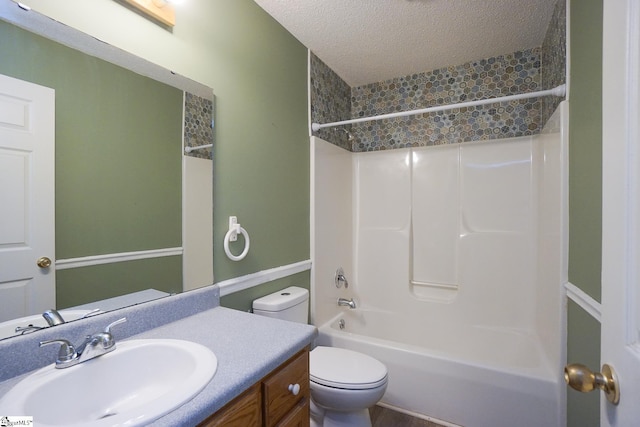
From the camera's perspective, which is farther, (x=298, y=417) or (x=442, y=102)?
(x=442, y=102)

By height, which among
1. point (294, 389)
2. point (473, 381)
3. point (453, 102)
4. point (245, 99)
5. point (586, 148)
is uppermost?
point (453, 102)

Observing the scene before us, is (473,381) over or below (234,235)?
below

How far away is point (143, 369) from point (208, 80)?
Answer: 1.23 m

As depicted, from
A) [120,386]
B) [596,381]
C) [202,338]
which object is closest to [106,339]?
[120,386]

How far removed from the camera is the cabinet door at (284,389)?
0.85 m

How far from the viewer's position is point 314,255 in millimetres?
2164

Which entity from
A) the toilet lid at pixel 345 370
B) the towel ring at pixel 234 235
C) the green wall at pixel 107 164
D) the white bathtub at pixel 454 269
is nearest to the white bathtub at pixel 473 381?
the white bathtub at pixel 454 269

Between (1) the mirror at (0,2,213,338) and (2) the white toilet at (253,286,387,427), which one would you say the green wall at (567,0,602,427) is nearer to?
(2) the white toilet at (253,286,387,427)

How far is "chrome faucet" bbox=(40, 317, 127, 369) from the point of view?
0.78 meters

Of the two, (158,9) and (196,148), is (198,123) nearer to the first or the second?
(196,148)

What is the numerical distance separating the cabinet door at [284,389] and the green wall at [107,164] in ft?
1.96

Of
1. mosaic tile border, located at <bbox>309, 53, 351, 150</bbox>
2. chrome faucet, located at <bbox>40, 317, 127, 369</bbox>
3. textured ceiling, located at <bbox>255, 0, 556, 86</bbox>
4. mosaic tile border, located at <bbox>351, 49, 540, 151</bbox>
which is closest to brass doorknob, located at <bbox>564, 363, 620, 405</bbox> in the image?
chrome faucet, located at <bbox>40, 317, 127, 369</bbox>

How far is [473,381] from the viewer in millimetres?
1671

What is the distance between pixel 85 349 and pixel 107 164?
595mm
